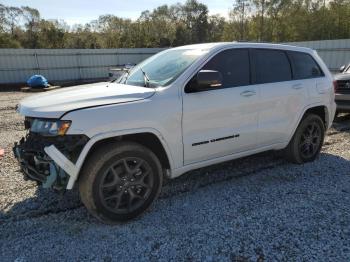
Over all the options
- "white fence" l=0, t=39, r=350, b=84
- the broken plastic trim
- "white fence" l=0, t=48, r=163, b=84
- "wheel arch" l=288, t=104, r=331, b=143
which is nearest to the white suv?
the broken plastic trim

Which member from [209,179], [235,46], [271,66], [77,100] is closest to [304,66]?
[271,66]

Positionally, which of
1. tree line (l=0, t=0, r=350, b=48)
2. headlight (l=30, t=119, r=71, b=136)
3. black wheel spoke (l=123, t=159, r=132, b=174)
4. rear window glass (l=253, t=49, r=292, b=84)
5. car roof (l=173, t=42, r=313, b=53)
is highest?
tree line (l=0, t=0, r=350, b=48)

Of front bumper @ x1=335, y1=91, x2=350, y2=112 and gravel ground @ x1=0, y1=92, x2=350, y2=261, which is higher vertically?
front bumper @ x1=335, y1=91, x2=350, y2=112

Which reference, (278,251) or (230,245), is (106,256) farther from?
(278,251)

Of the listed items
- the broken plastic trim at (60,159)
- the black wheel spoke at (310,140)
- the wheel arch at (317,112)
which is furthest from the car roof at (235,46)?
the broken plastic trim at (60,159)

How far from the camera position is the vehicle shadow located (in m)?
3.95

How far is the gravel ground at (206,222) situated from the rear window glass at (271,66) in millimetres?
1400

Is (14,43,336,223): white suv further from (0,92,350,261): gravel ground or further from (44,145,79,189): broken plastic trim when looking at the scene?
(0,92,350,261): gravel ground

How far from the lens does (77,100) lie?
3.50 metres

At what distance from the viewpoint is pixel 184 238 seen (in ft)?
11.1

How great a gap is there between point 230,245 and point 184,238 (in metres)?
0.45

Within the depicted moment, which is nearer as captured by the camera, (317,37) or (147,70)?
(147,70)

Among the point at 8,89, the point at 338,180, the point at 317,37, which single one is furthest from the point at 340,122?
the point at 317,37

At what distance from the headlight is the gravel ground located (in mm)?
1042
